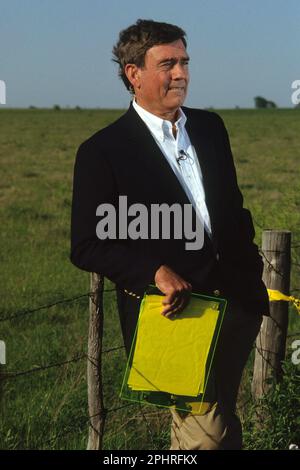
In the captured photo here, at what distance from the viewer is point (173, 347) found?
120 inches

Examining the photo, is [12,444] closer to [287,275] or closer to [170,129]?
[287,275]

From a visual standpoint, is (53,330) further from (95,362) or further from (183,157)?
(183,157)

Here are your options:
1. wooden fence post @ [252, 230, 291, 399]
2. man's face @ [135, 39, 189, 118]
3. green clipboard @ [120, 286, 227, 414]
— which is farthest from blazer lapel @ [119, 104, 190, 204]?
wooden fence post @ [252, 230, 291, 399]

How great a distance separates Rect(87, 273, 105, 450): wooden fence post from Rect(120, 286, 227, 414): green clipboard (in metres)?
0.56

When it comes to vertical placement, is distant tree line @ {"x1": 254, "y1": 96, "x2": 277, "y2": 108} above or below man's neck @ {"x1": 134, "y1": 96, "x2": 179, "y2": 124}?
above

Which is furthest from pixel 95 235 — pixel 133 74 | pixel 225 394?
pixel 225 394

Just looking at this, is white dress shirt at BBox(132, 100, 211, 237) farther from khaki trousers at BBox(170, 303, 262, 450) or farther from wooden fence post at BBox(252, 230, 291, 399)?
wooden fence post at BBox(252, 230, 291, 399)

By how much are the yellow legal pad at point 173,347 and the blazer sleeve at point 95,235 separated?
11cm

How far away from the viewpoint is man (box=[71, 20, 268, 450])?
2971 millimetres

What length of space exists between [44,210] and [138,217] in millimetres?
9740

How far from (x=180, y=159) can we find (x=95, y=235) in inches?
15.9

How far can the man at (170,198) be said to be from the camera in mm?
2971

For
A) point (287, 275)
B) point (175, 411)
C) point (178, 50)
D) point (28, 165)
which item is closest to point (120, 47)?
point (178, 50)

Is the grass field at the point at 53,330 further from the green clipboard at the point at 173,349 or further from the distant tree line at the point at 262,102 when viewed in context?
the distant tree line at the point at 262,102
